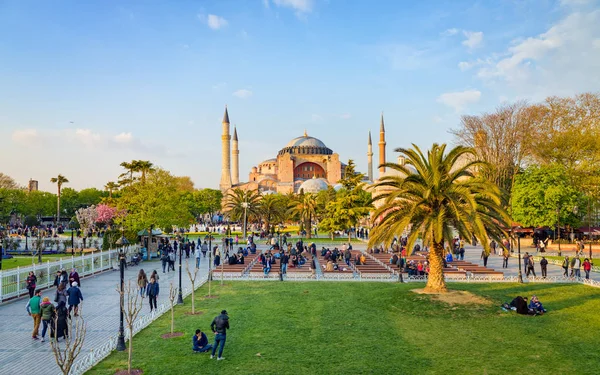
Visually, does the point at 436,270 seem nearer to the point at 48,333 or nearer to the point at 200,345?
the point at 200,345

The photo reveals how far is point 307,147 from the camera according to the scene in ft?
366

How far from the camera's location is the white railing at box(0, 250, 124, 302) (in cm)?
1481

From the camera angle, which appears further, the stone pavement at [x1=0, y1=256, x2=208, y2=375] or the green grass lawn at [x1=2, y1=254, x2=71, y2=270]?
the green grass lawn at [x1=2, y1=254, x2=71, y2=270]

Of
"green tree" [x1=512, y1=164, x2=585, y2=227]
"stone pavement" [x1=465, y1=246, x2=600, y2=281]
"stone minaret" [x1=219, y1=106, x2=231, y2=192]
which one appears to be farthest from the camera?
"stone minaret" [x1=219, y1=106, x2=231, y2=192]

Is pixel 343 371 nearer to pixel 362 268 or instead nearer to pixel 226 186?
A: pixel 362 268

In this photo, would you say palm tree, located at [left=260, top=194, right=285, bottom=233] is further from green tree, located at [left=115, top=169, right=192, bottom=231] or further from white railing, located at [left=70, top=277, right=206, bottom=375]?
white railing, located at [left=70, top=277, right=206, bottom=375]

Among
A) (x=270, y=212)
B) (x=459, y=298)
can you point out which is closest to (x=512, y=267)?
(x=459, y=298)

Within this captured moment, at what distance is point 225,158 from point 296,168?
28.7 metres

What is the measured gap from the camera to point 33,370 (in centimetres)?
836

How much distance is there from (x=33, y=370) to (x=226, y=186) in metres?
76.0

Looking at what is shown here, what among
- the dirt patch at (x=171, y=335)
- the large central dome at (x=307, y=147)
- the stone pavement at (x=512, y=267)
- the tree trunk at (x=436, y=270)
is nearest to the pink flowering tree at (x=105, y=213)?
the stone pavement at (x=512, y=267)

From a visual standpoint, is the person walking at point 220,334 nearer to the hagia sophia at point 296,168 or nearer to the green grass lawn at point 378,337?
the green grass lawn at point 378,337

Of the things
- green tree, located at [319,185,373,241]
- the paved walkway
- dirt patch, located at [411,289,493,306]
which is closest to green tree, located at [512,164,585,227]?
green tree, located at [319,185,373,241]

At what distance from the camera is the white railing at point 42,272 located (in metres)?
14.8
